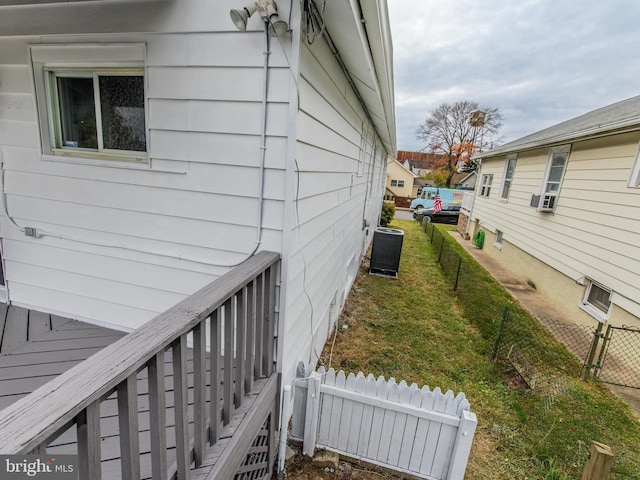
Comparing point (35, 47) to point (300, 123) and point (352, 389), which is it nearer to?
point (300, 123)

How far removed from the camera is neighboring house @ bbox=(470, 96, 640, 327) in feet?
16.4

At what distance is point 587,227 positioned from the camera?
604 cm

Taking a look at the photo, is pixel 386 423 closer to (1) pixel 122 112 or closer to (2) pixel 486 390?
(2) pixel 486 390

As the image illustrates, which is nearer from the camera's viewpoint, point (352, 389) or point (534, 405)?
point (352, 389)

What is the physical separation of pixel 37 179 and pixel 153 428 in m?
2.57

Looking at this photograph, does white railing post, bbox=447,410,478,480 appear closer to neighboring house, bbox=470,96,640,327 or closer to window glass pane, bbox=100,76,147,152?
window glass pane, bbox=100,76,147,152

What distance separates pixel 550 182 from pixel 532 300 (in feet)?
10.5

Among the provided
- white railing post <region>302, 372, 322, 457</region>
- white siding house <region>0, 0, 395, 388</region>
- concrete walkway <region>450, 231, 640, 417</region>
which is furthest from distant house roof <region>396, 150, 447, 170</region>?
white railing post <region>302, 372, 322, 457</region>

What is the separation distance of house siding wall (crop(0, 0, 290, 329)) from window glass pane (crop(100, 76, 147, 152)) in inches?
6.8

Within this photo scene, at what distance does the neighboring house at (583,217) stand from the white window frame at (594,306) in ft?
0.05

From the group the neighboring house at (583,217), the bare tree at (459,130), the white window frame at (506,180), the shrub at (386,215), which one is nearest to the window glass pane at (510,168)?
the white window frame at (506,180)

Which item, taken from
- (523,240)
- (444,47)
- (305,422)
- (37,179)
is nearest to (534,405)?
(305,422)

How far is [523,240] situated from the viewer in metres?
8.68

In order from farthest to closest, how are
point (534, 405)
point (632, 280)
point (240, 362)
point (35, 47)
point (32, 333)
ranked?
point (632, 280) < point (534, 405) < point (32, 333) < point (35, 47) < point (240, 362)
